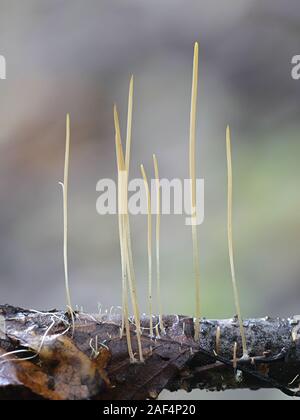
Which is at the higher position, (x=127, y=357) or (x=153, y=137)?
(x=153, y=137)

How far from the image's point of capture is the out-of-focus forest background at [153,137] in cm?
292

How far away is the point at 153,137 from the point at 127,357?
2.72m

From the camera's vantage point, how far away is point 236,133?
3482 millimetres

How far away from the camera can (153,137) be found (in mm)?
3523

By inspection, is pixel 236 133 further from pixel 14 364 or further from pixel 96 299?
pixel 14 364

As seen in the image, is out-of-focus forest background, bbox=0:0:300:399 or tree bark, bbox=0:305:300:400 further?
out-of-focus forest background, bbox=0:0:300:399

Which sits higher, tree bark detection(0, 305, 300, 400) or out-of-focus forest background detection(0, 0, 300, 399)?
out-of-focus forest background detection(0, 0, 300, 399)

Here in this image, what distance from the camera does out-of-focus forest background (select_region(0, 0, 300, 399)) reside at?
292cm

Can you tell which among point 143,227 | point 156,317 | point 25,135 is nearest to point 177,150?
point 143,227

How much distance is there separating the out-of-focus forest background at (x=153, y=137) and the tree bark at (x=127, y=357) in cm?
162

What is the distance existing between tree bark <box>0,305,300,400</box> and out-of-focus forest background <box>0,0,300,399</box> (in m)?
1.62

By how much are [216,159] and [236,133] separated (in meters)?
0.25

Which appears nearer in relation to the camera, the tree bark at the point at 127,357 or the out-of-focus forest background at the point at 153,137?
the tree bark at the point at 127,357

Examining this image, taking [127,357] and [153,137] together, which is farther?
[153,137]
